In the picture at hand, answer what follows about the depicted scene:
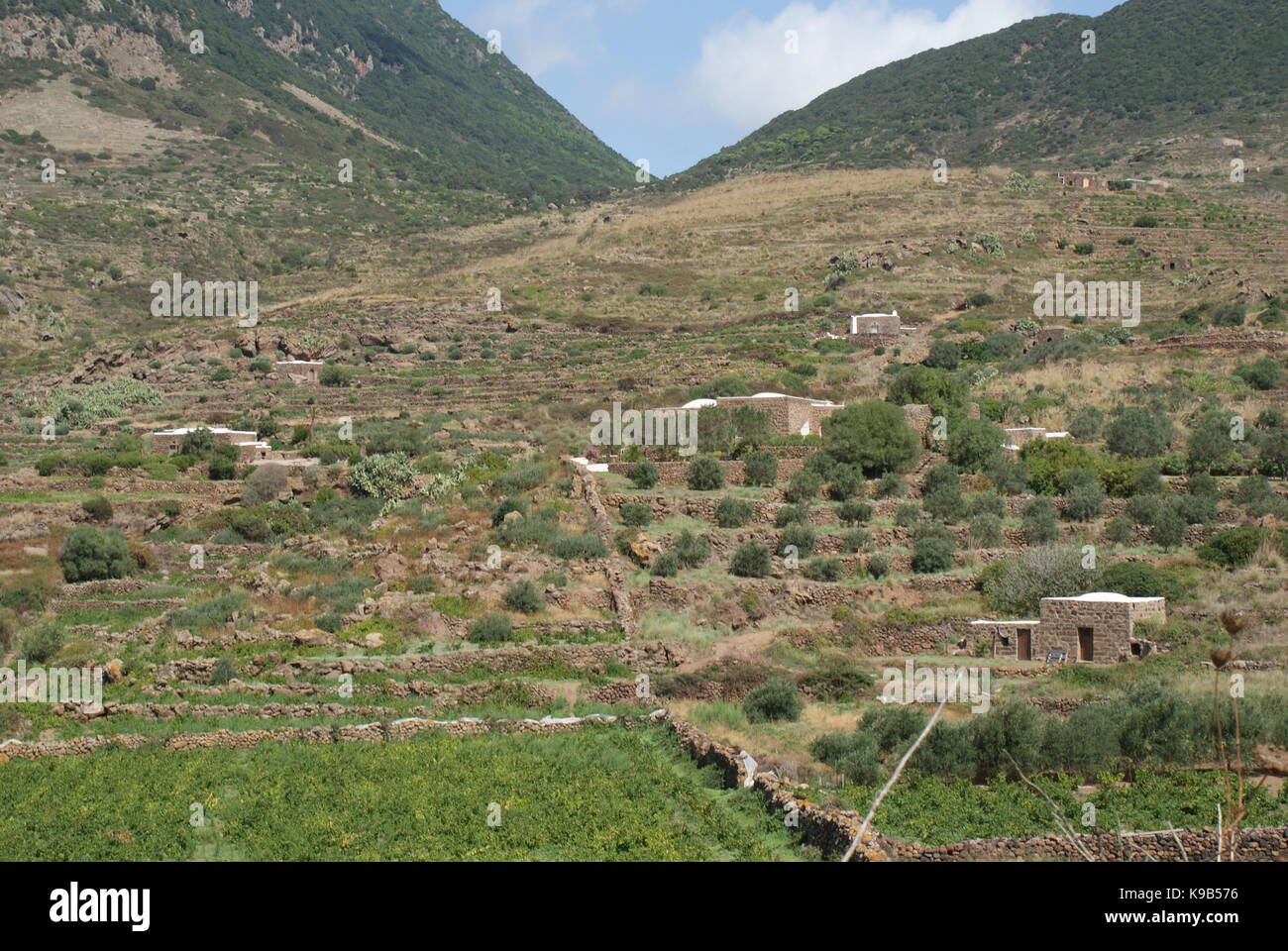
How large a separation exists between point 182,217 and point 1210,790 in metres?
77.4

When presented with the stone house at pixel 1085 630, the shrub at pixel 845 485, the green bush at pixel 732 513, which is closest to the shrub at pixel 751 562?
the green bush at pixel 732 513

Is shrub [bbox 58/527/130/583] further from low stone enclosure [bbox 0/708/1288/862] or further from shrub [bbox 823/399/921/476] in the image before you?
shrub [bbox 823/399/921/476]

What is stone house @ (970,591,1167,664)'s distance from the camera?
66.0 ft

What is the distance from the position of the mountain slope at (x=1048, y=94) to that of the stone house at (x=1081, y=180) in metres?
18.7

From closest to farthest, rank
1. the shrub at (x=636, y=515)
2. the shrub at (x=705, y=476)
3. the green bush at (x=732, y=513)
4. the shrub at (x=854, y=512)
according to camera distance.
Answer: the green bush at (x=732, y=513) → the shrub at (x=636, y=515) → the shrub at (x=854, y=512) → the shrub at (x=705, y=476)

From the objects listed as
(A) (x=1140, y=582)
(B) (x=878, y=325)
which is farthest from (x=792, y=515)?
(B) (x=878, y=325)

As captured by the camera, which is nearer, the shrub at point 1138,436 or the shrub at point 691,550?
the shrub at point 691,550

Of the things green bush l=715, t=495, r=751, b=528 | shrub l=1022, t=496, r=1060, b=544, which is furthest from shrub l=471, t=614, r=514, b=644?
shrub l=1022, t=496, r=1060, b=544

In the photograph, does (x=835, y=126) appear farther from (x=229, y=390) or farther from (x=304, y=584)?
(x=304, y=584)

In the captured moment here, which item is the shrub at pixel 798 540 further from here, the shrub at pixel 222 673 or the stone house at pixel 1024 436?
the shrub at pixel 222 673

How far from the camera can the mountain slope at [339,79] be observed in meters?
107

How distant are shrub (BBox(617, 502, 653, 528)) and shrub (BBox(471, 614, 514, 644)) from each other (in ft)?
19.2

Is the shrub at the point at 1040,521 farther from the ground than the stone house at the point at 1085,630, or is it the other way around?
the shrub at the point at 1040,521
